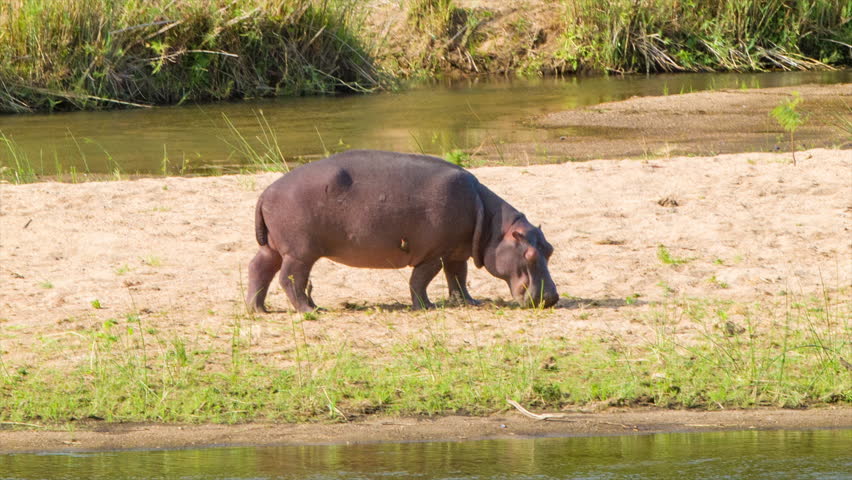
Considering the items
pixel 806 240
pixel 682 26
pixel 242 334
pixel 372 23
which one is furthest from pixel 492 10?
pixel 242 334

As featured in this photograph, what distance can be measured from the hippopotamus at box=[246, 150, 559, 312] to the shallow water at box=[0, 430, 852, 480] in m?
1.43

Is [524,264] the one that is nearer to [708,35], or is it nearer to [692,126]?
[692,126]

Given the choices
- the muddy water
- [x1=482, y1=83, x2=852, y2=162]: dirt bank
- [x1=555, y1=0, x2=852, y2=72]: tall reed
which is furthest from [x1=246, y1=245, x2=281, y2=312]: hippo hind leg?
[x1=555, y1=0, x2=852, y2=72]: tall reed

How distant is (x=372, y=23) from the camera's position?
20312 millimetres

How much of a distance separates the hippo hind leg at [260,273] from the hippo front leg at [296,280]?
7 centimetres

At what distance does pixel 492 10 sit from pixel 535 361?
672 inches

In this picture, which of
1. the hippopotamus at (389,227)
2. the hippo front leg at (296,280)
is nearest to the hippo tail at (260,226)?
the hippopotamus at (389,227)

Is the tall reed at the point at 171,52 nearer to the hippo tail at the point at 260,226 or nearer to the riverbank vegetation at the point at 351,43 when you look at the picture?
the riverbank vegetation at the point at 351,43

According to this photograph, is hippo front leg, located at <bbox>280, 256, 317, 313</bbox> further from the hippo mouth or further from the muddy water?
the muddy water

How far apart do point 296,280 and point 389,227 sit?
19.4 inches

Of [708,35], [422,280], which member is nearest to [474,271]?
[422,280]

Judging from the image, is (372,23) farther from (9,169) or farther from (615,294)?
(615,294)

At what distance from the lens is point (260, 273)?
18.1ft

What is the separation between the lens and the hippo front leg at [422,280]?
5516mm
